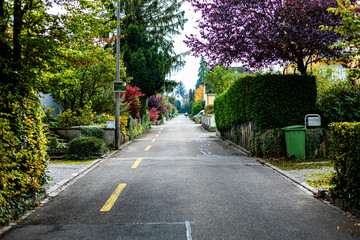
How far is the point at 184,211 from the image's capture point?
4.76 m

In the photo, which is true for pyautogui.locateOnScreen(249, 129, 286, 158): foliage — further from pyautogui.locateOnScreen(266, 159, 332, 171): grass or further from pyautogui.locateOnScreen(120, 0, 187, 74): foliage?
pyautogui.locateOnScreen(120, 0, 187, 74): foliage

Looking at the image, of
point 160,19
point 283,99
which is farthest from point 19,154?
point 160,19

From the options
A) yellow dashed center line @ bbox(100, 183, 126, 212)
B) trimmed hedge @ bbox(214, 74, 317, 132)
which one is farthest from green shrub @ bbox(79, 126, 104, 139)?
trimmed hedge @ bbox(214, 74, 317, 132)

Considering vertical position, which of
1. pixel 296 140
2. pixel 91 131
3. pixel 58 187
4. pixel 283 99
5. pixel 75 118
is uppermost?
pixel 283 99

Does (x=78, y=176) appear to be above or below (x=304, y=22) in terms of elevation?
below

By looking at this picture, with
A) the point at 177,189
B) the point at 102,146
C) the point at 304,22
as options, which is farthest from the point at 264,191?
the point at 102,146

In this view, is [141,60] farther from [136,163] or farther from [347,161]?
[347,161]

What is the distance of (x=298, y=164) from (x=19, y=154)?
A: 7.94m

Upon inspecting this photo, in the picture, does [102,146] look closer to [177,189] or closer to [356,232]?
[177,189]

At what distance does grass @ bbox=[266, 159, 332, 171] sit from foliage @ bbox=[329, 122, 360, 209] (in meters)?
3.26

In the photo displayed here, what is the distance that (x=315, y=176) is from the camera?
7320mm

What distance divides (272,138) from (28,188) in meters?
8.19

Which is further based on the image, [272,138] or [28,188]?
A: [272,138]

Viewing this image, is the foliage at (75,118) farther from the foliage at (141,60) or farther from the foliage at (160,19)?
the foliage at (160,19)
